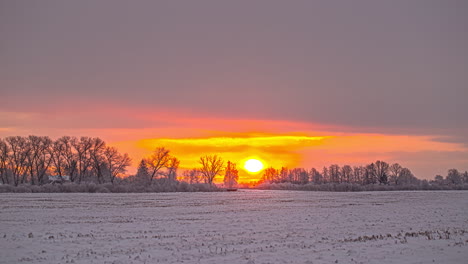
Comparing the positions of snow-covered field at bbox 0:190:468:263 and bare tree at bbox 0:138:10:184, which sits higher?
bare tree at bbox 0:138:10:184

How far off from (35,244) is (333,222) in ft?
66.3

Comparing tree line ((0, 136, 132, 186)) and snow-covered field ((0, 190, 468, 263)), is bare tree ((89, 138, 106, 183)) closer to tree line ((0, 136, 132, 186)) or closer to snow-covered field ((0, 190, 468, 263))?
tree line ((0, 136, 132, 186))

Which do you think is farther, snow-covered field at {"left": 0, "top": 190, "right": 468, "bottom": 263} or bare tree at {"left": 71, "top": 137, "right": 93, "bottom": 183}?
bare tree at {"left": 71, "top": 137, "right": 93, "bottom": 183}

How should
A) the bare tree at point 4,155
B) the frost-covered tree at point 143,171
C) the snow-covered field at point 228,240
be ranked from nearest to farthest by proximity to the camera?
1. the snow-covered field at point 228,240
2. the bare tree at point 4,155
3. the frost-covered tree at point 143,171

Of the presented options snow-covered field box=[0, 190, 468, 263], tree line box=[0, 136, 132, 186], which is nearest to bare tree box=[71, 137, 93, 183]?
tree line box=[0, 136, 132, 186]

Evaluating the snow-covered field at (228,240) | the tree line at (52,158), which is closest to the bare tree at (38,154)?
the tree line at (52,158)

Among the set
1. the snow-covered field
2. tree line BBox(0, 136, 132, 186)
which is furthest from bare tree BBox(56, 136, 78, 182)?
the snow-covered field

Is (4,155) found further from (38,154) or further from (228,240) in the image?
(228,240)

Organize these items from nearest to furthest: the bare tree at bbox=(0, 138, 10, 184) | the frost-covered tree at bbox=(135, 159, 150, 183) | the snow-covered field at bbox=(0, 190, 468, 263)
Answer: the snow-covered field at bbox=(0, 190, 468, 263) → the bare tree at bbox=(0, 138, 10, 184) → the frost-covered tree at bbox=(135, 159, 150, 183)

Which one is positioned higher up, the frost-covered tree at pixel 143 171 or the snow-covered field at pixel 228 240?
the frost-covered tree at pixel 143 171

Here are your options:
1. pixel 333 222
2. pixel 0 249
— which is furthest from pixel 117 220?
pixel 333 222

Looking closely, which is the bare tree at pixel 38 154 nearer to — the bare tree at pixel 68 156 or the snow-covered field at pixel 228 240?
the bare tree at pixel 68 156

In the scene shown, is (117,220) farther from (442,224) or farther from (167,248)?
(442,224)

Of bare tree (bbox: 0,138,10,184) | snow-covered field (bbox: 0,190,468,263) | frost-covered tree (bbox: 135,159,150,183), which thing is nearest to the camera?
snow-covered field (bbox: 0,190,468,263)
